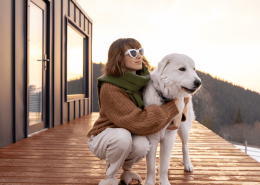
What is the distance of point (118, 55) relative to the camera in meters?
1.39

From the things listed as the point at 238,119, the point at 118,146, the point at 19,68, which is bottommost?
the point at 238,119

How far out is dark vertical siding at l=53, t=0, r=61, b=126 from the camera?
4.02m

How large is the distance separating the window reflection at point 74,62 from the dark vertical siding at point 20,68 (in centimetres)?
208

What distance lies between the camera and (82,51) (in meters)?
6.25

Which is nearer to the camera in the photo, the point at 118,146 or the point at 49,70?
the point at 118,146

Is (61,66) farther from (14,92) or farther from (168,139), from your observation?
(168,139)

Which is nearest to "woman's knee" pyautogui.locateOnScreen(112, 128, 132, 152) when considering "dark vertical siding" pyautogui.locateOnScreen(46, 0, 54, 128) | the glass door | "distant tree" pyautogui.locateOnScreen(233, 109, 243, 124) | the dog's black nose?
the dog's black nose

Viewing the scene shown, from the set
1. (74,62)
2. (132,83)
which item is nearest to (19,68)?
(132,83)

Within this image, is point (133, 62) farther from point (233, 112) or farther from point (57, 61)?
point (233, 112)

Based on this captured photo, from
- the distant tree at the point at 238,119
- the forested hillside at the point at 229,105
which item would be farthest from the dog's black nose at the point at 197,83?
the distant tree at the point at 238,119

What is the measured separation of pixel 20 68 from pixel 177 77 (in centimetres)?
239

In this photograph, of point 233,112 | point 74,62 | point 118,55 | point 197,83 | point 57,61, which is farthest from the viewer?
point 233,112

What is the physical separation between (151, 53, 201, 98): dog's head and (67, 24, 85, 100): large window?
3986 mm

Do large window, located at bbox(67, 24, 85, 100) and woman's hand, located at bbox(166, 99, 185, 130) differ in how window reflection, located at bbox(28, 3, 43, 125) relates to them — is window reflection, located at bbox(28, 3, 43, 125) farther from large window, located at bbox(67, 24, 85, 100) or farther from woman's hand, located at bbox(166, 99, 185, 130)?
woman's hand, located at bbox(166, 99, 185, 130)
